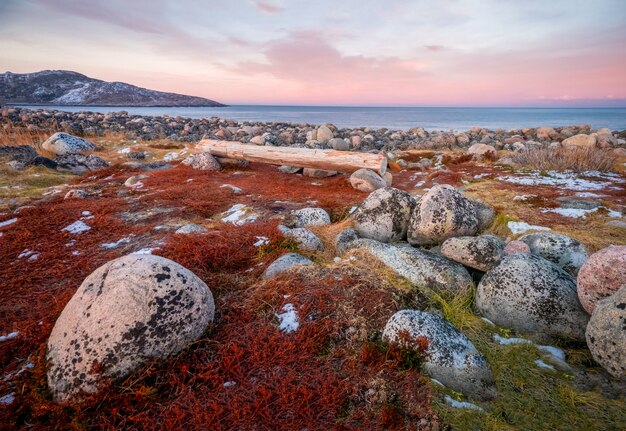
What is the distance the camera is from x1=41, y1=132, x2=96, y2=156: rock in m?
15.5

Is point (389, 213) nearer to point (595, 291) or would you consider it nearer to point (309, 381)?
point (595, 291)

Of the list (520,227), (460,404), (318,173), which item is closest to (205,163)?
(318,173)

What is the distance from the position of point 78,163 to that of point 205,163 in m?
5.52

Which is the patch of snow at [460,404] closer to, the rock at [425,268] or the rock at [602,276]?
the rock at [425,268]

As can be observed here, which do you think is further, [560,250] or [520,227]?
[520,227]

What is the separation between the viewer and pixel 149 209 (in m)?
7.96

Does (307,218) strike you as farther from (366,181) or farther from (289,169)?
(289,169)

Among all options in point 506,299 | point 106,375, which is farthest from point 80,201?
point 506,299

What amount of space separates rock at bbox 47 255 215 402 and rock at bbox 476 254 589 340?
11.4 ft

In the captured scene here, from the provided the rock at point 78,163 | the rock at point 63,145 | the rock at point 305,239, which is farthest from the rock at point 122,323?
the rock at point 63,145

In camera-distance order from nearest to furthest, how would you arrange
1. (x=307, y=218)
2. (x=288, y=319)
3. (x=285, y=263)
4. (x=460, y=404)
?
(x=460, y=404) < (x=288, y=319) < (x=285, y=263) < (x=307, y=218)

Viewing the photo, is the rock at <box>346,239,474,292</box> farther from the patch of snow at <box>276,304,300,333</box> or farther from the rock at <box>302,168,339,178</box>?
the rock at <box>302,168,339,178</box>

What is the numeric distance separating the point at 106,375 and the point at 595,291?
16.2 feet

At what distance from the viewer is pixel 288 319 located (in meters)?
3.67
